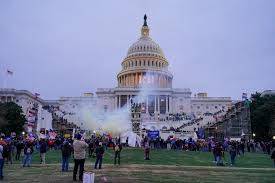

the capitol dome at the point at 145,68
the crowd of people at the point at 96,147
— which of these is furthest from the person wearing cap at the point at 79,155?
the capitol dome at the point at 145,68

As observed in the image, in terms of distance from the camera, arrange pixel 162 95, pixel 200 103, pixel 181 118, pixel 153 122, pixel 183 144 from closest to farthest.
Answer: pixel 183 144 → pixel 153 122 → pixel 181 118 → pixel 162 95 → pixel 200 103

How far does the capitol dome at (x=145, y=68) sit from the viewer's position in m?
171

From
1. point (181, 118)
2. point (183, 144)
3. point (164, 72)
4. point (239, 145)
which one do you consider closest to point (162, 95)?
point (164, 72)

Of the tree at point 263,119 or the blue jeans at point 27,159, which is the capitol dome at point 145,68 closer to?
the tree at point 263,119

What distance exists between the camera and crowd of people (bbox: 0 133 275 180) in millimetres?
25828

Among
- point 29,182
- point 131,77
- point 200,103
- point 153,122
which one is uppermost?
point 131,77

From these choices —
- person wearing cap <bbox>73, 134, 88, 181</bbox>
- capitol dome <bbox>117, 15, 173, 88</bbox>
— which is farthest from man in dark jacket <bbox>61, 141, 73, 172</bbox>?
capitol dome <bbox>117, 15, 173, 88</bbox>

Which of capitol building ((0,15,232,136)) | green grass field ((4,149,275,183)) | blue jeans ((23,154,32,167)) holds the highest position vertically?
capitol building ((0,15,232,136))

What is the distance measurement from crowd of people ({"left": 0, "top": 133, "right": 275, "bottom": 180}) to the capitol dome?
101936mm

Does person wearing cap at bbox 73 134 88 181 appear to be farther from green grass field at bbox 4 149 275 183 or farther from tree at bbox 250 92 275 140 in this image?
tree at bbox 250 92 275 140

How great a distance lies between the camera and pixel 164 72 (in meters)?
174

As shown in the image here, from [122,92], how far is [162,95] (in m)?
15.3

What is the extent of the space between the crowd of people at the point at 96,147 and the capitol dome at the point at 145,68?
102m

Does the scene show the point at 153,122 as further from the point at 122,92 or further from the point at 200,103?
the point at 200,103
